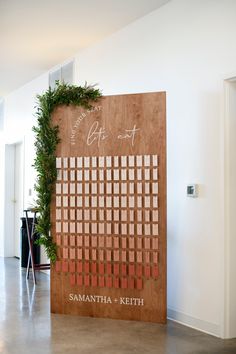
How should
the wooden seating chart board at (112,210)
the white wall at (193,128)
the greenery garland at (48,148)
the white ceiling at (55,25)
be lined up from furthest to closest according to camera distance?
1. the white ceiling at (55,25)
2. the greenery garland at (48,148)
3. the wooden seating chart board at (112,210)
4. the white wall at (193,128)

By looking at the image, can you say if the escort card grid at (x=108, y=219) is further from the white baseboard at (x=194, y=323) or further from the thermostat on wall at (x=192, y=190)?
the white baseboard at (x=194, y=323)

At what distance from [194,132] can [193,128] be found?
0.04m

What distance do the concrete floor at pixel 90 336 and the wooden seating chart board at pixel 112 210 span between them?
0.22 metres

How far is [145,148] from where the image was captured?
4969mm

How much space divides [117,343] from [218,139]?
2031 millimetres

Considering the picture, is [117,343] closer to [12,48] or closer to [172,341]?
[172,341]

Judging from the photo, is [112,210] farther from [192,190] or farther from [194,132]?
[194,132]

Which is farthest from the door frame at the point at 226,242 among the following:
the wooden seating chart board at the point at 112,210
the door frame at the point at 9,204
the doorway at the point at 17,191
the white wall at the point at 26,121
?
the door frame at the point at 9,204

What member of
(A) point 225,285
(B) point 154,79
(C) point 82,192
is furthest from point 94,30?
(A) point 225,285

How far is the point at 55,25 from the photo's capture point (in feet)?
19.7

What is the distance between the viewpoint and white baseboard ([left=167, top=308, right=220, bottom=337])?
14.7 ft

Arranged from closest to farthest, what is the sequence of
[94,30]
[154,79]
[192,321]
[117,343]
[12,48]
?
[117,343] → [192,321] → [154,79] → [94,30] → [12,48]

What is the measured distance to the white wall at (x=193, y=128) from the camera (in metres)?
4.51

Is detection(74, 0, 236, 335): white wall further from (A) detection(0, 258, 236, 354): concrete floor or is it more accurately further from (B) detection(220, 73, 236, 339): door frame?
(A) detection(0, 258, 236, 354): concrete floor
